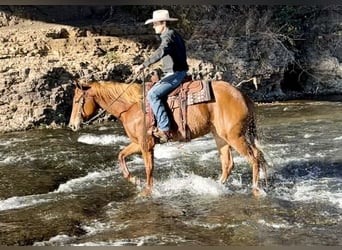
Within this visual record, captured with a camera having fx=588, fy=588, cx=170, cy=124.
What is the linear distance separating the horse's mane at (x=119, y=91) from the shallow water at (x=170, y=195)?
29.3 inches

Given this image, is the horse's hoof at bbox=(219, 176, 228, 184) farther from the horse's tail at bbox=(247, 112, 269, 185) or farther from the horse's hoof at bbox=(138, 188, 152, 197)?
the horse's hoof at bbox=(138, 188, 152, 197)

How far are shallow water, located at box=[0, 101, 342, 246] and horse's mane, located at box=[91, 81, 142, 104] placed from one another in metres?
0.74

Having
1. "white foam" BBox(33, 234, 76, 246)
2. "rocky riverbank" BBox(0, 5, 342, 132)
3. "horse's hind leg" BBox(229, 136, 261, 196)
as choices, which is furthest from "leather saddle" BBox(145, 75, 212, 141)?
"rocky riverbank" BBox(0, 5, 342, 132)

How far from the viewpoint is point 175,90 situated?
453 centimetres

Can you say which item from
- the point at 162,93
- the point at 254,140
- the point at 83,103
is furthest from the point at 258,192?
the point at 83,103

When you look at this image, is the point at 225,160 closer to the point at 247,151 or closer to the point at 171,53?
the point at 247,151

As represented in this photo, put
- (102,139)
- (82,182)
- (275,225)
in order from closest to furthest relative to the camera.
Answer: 1. (275,225)
2. (82,182)
3. (102,139)

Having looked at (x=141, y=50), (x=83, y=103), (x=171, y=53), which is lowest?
(x=83, y=103)

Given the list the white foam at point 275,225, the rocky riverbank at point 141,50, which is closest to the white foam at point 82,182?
the white foam at point 275,225

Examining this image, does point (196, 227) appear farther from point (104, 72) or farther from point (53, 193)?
point (104, 72)

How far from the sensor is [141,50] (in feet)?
31.1

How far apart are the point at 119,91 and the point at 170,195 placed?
918 millimetres

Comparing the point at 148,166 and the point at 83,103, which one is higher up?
the point at 83,103

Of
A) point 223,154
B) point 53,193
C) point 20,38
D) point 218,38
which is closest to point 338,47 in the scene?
point 218,38
